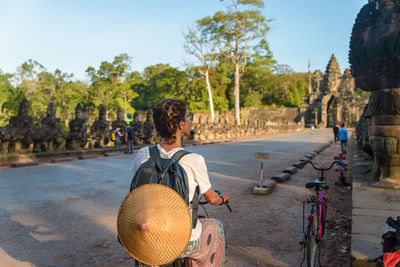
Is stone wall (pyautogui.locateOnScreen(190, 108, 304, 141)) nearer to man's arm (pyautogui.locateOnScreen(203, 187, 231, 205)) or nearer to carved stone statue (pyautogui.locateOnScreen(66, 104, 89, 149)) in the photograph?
carved stone statue (pyautogui.locateOnScreen(66, 104, 89, 149))

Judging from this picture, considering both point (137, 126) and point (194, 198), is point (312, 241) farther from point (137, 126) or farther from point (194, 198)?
point (137, 126)

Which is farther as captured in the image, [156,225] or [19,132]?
[19,132]

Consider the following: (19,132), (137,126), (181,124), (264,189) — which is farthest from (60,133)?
(181,124)

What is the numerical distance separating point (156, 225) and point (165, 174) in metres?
0.29

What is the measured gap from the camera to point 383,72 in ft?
17.1

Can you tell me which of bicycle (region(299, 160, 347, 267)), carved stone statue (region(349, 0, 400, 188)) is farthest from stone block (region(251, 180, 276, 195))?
bicycle (region(299, 160, 347, 267))

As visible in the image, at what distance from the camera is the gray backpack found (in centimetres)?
170

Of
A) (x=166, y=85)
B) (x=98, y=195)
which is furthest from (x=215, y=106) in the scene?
Answer: (x=98, y=195)

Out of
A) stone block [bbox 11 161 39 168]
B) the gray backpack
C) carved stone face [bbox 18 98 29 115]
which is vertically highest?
carved stone face [bbox 18 98 29 115]

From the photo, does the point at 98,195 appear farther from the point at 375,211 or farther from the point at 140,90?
the point at 140,90

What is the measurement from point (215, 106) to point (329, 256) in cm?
4749

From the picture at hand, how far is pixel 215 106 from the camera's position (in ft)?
165

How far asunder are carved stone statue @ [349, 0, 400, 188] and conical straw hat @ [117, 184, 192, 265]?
4.66 meters

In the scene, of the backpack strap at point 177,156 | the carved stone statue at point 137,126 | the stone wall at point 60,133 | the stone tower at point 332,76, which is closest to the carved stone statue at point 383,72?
the backpack strap at point 177,156
